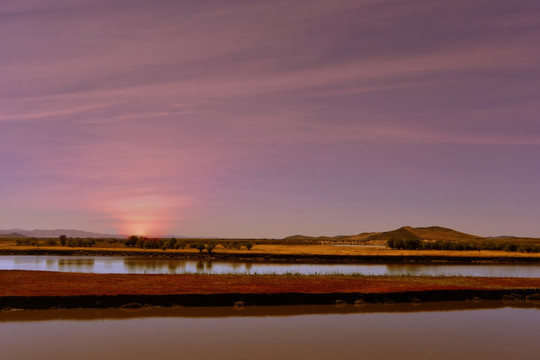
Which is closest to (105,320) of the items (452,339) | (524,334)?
(452,339)

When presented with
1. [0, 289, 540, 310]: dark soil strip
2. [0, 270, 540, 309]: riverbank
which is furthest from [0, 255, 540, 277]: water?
[0, 289, 540, 310]: dark soil strip

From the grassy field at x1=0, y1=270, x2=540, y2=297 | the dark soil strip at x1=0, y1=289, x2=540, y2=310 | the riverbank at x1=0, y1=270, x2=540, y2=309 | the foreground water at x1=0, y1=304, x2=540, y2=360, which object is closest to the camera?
the foreground water at x1=0, y1=304, x2=540, y2=360

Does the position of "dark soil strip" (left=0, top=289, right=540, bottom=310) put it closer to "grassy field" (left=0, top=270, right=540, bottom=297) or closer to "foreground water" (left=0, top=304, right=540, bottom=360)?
"grassy field" (left=0, top=270, right=540, bottom=297)

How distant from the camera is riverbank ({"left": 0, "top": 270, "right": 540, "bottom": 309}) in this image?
24.3 meters

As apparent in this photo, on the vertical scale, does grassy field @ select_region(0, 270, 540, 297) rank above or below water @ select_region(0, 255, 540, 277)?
above

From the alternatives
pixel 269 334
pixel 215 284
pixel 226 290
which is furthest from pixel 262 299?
pixel 269 334

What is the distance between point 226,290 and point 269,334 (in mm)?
8795

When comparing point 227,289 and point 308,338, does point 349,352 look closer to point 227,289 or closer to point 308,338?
point 308,338

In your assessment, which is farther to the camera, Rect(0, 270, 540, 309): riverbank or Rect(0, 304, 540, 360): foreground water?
Rect(0, 270, 540, 309): riverbank

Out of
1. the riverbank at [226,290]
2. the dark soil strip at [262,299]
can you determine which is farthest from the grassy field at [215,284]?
the dark soil strip at [262,299]

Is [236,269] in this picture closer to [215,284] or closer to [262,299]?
[215,284]

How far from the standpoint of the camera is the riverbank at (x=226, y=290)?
24.3 m

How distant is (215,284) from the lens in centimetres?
3002

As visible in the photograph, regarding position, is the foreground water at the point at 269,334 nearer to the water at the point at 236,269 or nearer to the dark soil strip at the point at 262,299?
the dark soil strip at the point at 262,299
